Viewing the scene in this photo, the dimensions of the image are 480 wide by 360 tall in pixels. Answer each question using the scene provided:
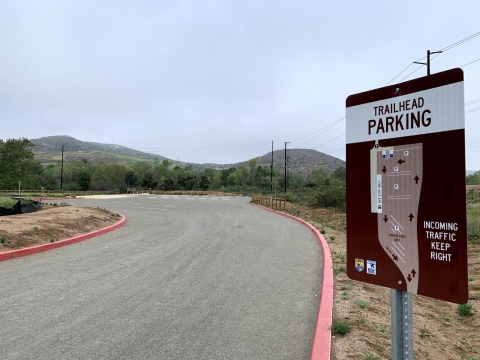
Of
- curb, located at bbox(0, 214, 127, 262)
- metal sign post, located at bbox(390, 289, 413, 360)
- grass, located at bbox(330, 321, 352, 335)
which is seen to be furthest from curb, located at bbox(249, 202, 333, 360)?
curb, located at bbox(0, 214, 127, 262)

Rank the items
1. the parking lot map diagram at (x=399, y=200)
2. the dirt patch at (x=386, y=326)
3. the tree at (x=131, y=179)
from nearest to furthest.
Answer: the parking lot map diagram at (x=399, y=200) → the dirt patch at (x=386, y=326) → the tree at (x=131, y=179)

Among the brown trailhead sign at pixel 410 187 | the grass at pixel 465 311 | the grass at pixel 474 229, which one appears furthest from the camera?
the grass at pixel 474 229

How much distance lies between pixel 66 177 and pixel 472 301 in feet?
363

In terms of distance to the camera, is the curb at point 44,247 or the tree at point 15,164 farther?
the tree at point 15,164

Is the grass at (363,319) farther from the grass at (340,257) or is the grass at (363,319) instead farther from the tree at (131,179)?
the tree at (131,179)

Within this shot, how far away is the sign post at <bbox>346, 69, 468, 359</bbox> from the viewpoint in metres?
2.06

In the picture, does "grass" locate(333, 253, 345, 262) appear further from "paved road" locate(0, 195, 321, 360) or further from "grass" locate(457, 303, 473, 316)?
"grass" locate(457, 303, 473, 316)

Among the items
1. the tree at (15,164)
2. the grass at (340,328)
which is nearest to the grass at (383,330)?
the grass at (340,328)

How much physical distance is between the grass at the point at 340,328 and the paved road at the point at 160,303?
293 mm

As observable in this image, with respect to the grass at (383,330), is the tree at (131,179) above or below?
above

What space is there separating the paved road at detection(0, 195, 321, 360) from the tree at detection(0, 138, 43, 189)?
62.6m

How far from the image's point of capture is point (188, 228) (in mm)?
14039

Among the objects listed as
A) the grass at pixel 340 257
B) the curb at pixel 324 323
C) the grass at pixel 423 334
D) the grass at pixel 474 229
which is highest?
the grass at pixel 474 229

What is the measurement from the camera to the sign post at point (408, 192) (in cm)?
206
